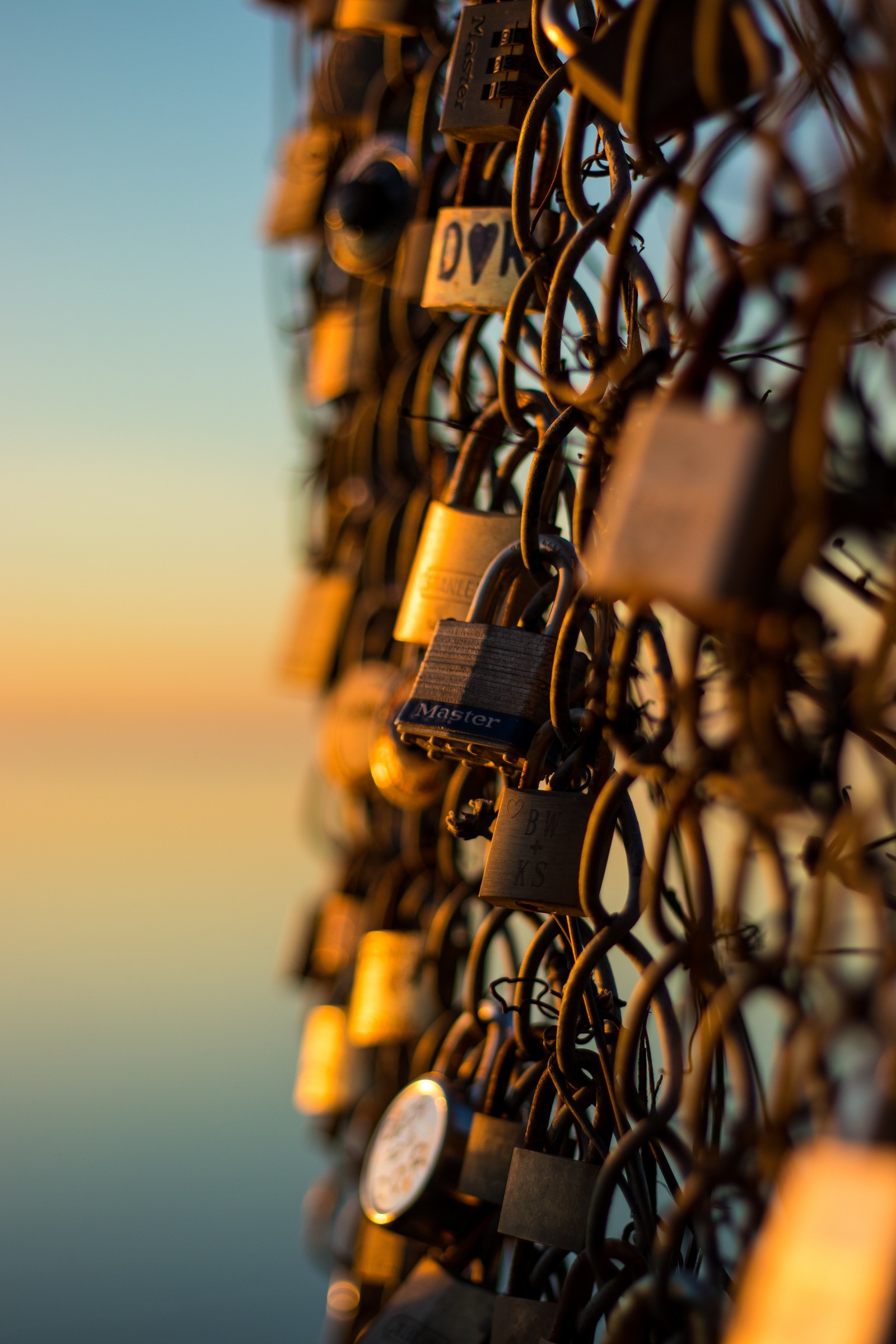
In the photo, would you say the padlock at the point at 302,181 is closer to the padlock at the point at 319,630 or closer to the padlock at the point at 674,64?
the padlock at the point at 319,630

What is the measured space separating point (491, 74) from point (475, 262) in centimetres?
9

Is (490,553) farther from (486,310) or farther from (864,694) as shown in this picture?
(864,694)

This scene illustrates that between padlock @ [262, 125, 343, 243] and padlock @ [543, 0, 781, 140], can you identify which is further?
padlock @ [262, 125, 343, 243]

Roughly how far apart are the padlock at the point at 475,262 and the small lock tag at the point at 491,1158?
42cm

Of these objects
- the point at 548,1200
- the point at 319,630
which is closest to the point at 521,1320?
the point at 548,1200

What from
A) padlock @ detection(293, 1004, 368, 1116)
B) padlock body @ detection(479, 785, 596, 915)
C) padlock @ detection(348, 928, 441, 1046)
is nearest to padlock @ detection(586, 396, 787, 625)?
padlock body @ detection(479, 785, 596, 915)

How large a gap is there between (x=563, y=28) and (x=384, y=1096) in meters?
0.84

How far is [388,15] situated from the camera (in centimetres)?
92

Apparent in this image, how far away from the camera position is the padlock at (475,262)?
655 millimetres

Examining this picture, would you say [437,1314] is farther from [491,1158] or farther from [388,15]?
[388,15]

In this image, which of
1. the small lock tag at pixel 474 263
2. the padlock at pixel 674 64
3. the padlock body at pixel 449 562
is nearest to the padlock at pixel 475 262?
the small lock tag at pixel 474 263

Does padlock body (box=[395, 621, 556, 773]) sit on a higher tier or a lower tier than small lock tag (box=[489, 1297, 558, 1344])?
higher

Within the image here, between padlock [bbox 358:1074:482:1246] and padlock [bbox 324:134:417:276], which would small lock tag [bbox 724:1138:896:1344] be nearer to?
padlock [bbox 358:1074:482:1246]

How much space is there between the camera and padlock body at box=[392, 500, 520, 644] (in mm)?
663
